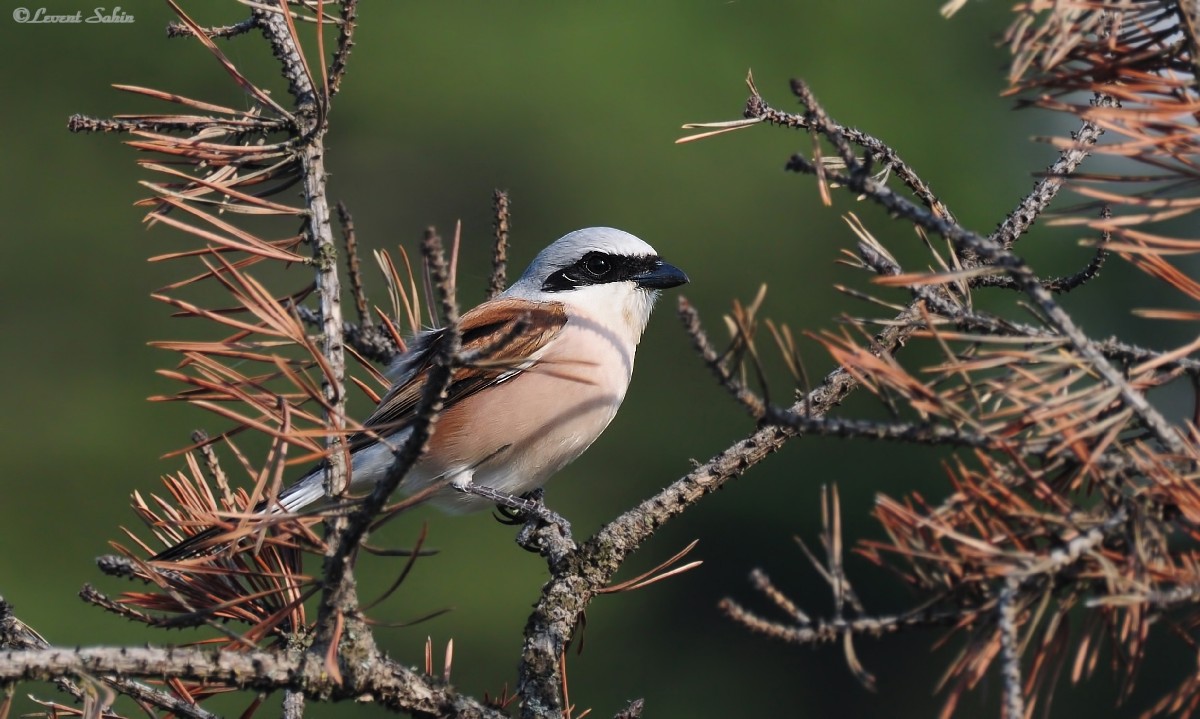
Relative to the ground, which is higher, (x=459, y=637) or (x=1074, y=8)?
(x=1074, y=8)

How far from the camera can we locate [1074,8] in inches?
44.9

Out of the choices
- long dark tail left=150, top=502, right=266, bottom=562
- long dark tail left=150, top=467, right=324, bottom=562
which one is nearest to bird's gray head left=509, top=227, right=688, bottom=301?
long dark tail left=150, top=467, right=324, bottom=562

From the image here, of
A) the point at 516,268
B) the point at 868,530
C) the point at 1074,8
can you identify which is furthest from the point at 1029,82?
the point at 516,268

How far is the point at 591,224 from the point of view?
26.4 feet

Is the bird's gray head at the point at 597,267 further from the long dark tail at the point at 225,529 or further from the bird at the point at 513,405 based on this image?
the long dark tail at the point at 225,529

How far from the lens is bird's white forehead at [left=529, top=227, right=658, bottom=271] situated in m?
3.10

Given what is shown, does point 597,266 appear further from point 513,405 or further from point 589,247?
point 513,405

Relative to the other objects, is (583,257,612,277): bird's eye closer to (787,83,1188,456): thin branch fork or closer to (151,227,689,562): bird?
(151,227,689,562): bird

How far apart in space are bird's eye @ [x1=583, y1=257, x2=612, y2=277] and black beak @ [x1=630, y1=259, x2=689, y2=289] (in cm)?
9

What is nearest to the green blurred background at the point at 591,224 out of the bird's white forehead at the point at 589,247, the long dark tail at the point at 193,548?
the bird's white forehead at the point at 589,247

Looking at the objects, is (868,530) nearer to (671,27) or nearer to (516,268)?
(516,268)

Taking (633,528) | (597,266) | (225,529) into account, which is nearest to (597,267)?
(597,266)

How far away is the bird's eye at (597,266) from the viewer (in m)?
3.08

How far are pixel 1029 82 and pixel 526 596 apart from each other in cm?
587
